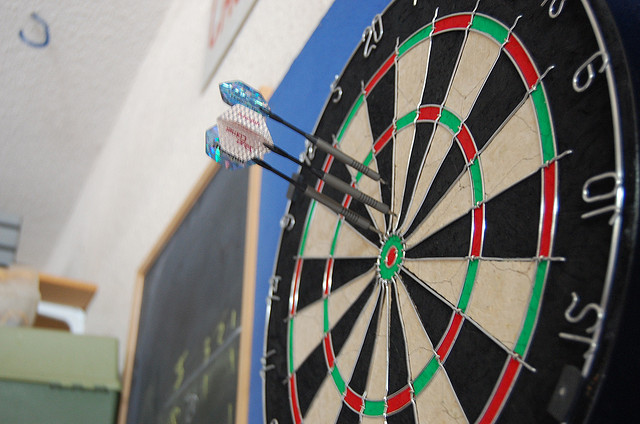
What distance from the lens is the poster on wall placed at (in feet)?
5.52

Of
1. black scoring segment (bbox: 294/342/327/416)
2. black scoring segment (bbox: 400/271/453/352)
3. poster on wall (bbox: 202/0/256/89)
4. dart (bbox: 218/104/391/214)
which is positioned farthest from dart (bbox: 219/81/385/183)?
poster on wall (bbox: 202/0/256/89)

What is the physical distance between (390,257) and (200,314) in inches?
28.8

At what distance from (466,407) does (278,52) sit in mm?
972

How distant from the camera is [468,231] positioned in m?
0.64

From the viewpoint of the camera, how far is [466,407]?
23.1 inches

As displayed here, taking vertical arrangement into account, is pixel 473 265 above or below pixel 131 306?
below

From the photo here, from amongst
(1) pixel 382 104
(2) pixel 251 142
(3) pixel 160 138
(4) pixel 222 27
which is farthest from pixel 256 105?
(3) pixel 160 138

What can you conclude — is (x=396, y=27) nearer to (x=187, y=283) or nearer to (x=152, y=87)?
(x=187, y=283)

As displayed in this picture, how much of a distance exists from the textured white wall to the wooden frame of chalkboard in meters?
0.17

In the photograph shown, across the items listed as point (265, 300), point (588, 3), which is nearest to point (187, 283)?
point (265, 300)

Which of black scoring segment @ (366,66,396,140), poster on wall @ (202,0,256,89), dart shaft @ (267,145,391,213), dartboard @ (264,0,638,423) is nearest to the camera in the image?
dartboard @ (264,0,638,423)

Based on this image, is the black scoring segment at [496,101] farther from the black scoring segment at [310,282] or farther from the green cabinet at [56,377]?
the green cabinet at [56,377]

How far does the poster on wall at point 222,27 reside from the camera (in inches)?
66.3

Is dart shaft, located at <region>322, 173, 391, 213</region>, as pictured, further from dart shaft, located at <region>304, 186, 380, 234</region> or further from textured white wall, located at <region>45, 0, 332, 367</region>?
textured white wall, located at <region>45, 0, 332, 367</region>
